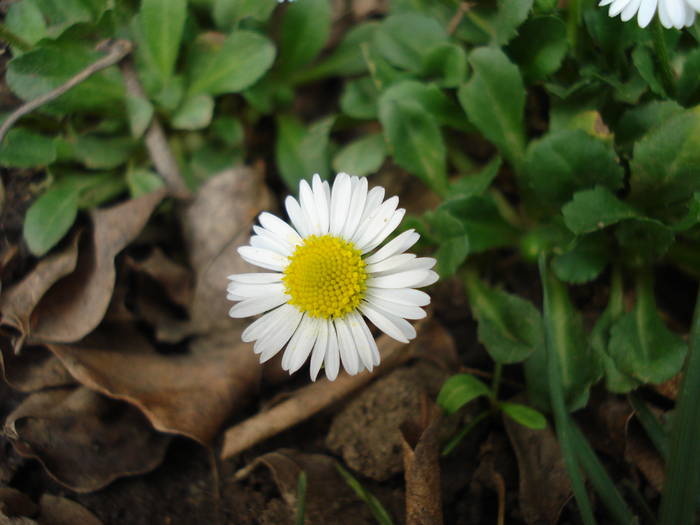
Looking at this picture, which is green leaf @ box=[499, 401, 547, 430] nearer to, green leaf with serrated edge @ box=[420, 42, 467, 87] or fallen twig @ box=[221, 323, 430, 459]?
fallen twig @ box=[221, 323, 430, 459]

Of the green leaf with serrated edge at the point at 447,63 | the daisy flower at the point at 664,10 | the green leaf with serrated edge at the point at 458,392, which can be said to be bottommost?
the green leaf with serrated edge at the point at 458,392

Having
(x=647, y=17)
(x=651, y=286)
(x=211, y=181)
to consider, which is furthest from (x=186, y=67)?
(x=651, y=286)

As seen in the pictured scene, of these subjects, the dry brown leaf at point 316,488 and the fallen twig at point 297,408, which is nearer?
the dry brown leaf at point 316,488

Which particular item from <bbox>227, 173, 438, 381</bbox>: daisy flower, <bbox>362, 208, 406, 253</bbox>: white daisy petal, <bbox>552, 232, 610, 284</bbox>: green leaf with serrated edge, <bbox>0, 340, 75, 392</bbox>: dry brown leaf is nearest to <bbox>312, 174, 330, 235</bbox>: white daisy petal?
<bbox>227, 173, 438, 381</bbox>: daisy flower

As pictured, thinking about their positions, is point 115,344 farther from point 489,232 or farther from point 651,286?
point 651,286

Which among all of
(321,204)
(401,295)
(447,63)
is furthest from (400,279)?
(447,63)

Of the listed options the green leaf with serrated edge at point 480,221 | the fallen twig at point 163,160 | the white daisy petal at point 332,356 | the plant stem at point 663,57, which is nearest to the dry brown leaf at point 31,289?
the fallen twig at point 163,160

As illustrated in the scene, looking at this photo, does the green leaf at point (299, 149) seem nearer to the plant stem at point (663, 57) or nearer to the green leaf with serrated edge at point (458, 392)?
the green leaf with serrated edge at point (458, 392)
